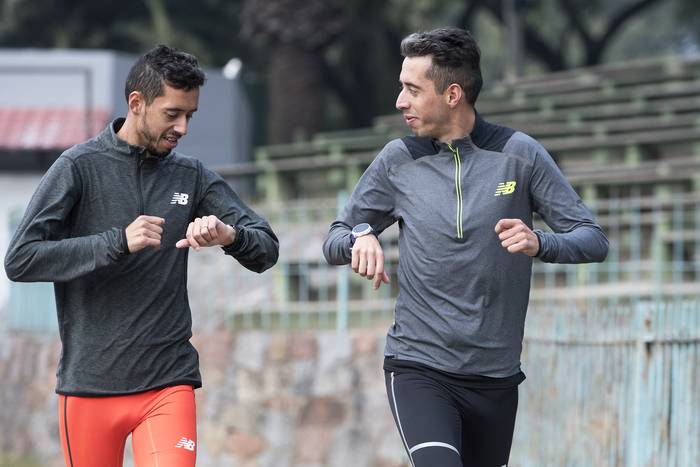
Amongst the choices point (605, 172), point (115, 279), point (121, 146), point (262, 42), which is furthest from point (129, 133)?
point (262, 42)

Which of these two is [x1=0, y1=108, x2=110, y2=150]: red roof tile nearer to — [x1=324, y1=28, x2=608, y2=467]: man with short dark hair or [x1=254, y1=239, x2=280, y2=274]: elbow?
[x1=254, y1=239, x2=280, y2=274]: elbow

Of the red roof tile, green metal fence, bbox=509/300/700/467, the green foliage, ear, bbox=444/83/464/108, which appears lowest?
green metal fence, bbox=509/300/700/467

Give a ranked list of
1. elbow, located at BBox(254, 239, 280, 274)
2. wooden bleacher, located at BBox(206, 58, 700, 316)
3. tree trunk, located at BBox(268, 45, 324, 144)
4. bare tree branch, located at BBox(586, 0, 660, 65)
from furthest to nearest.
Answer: bare tree branch, located at BBox(586, 0, 660, 65), tree trunk, located at BBox(268, 45, 324, 144), wooden bleacher, located at BBox(206, 58, 700, 316), elbow, located at BBox(254, 239, 280, 274)

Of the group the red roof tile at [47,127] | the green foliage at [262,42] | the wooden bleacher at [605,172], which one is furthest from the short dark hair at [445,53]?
the green foliage at [262,42]

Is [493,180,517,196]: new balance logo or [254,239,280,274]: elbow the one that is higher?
[493,180,517,196]: new balance logo

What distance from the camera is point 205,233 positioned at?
14.6 ft

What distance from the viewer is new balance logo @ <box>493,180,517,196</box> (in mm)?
4680

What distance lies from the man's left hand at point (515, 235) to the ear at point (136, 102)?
1.27 meters

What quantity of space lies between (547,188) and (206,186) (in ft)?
3.93

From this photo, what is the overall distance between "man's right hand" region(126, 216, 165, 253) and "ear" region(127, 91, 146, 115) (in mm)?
446

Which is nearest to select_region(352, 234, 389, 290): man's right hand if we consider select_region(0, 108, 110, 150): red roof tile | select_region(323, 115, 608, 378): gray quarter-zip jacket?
select_region(323, 115, 608, 378): gray quarter-zip jacket

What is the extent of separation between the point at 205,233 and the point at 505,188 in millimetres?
1026

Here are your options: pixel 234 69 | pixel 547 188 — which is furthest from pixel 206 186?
pixel 234 69

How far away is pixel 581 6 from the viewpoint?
29422 millimetres
